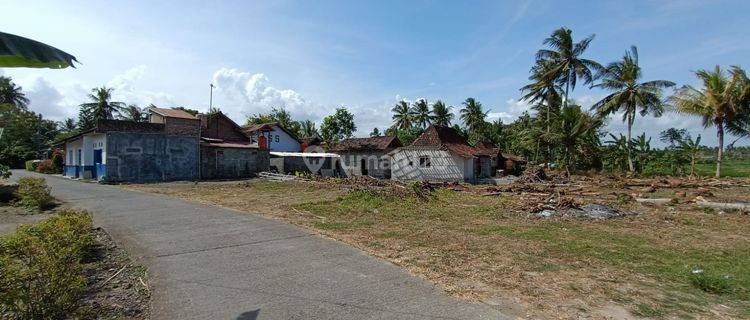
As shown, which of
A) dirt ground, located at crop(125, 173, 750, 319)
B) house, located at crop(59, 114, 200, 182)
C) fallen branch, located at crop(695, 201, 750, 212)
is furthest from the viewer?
house, located at crop(59, 114, 200, 182)

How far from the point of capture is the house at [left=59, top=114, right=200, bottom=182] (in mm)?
25812

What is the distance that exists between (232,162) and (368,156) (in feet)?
37.8

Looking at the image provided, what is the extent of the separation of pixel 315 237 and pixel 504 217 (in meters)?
6.08

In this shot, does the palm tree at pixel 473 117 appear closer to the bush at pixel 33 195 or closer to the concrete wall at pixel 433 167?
the concrete wall at pixel 433 167

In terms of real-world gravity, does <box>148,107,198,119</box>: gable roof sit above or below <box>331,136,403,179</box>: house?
above

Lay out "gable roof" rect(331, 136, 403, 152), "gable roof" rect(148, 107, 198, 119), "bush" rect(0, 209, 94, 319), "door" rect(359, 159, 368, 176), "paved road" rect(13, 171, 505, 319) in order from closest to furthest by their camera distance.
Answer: "bush" rect(0, 209, 94, 319) < "paved road" rect(13, 171, 505, 319) < "gable roof" rect(148, 107, 198, 119) < "gable roof" rect(331, 136, 403, 152) < "door" rect(359, 159, 368, 176)

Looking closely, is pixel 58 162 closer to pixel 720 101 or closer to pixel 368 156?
pixel 368 156

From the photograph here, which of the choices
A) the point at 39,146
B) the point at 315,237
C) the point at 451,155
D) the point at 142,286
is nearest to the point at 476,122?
the point at 451,155

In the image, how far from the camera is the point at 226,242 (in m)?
7.88

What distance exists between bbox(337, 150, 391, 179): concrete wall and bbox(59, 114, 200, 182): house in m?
13.4

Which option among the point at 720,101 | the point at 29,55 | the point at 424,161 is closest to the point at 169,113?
the point at 424,161

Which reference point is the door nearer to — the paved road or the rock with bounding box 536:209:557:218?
the rock with bounding box 536:209:557:218

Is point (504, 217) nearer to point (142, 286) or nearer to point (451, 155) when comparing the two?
point (142, 286)

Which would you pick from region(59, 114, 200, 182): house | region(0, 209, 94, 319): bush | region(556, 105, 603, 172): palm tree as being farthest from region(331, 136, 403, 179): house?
region(0, 209, 94, 319): bush
